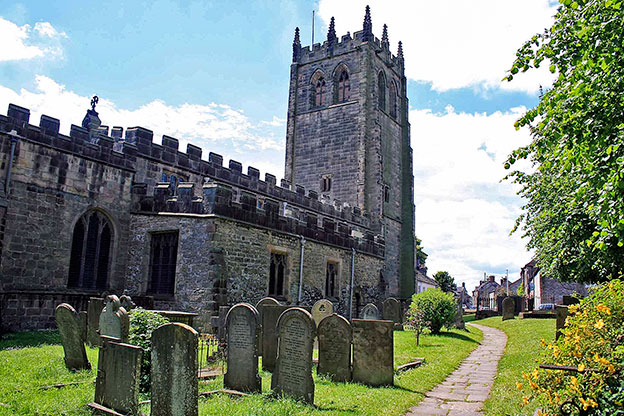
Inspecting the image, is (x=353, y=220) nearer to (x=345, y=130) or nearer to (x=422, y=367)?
(x=345, y=130)

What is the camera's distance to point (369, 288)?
2300cm

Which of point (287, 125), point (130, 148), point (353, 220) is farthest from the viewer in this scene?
point (287, 125)

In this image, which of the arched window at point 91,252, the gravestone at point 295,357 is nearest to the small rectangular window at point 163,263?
the arched window at point 91,252

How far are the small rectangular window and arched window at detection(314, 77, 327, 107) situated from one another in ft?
72.3

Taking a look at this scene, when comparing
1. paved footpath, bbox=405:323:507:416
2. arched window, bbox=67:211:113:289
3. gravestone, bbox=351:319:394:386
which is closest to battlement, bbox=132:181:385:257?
arched window, bbox=67:211:113:289

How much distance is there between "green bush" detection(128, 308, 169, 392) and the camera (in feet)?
24.3

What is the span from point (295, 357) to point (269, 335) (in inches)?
102

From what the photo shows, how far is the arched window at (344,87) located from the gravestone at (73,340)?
91.2 feet

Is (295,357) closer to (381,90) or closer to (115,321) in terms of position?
(115,321)

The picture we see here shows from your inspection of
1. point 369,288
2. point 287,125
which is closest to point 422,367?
point 369,288

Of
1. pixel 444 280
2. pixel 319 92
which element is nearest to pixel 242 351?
pixel 319 92

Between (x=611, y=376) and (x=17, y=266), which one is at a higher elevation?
(x=17, y=266)

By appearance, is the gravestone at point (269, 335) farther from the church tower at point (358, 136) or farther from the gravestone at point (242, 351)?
the church tower at point (358, 136)

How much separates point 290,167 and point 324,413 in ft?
94.6
